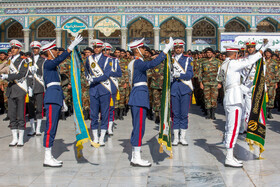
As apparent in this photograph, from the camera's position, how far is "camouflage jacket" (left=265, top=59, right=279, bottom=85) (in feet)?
33.4

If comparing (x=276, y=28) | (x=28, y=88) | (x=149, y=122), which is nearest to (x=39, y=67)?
(x=28, y=88)

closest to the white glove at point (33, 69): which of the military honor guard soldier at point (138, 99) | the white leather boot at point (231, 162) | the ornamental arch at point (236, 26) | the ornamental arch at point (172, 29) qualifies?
the military honor guard soldier at point (138, 99)

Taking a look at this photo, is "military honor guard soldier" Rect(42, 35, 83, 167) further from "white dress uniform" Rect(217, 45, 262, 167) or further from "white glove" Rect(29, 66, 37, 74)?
"white dress uniform" Rect(217, 45, 262, 167)

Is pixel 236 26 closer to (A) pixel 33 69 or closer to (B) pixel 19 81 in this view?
(A) pixel 33 69

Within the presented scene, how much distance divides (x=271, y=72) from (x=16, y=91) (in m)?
6.50

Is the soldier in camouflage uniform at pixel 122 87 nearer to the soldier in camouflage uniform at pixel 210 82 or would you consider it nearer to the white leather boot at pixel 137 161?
the soldier in camouflage uniform at pixel 210 82

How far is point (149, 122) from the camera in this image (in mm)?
9508

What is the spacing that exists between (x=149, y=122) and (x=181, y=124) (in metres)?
2.79

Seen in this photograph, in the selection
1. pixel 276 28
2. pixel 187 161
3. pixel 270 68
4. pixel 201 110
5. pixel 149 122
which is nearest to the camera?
pixel 187 161

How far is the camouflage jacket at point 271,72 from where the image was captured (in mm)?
10180

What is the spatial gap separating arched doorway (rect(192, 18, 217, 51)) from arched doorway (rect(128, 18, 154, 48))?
324 centimetres

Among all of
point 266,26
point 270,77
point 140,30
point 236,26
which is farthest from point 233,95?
point 266,26

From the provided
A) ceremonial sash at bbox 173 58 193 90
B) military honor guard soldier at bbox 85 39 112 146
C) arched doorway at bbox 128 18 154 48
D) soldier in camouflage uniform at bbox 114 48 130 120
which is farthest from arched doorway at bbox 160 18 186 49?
military honor guard soldier at bbox 85 39 112 146

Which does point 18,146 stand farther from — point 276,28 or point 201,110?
point 276,28
